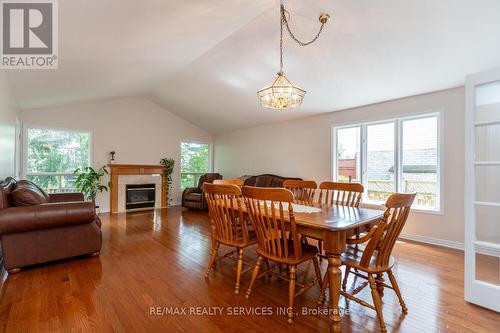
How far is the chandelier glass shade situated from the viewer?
7.82ft

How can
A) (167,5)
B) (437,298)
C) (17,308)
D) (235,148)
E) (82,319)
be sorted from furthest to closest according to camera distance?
(235,148) < (167,5) < (437,298) < (17,308) < (82,319)

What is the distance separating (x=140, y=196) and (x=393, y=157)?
602 centimetres

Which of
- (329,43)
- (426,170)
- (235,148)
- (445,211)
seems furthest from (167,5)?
(235,148)

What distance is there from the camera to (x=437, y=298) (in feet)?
6.58

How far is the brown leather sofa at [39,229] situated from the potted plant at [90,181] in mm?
2532

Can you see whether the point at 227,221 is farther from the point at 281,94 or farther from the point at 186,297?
the point at 281,94

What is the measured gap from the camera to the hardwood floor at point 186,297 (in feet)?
5.39

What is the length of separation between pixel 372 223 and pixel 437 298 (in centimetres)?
92

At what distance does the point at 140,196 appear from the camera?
631cm

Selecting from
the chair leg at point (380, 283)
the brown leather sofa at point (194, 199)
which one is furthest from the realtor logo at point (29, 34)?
the brown leather sofa at point (194, 199)

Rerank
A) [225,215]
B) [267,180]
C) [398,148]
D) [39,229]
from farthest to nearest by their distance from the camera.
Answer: [267,180], [398,148], [39,229], [225,215]

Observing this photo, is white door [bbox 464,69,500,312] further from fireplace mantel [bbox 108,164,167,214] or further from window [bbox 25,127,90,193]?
window [bbox 25,127,90,193]

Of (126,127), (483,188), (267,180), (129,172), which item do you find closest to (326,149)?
(267,180)

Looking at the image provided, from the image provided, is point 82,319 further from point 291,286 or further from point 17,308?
point 291,286
